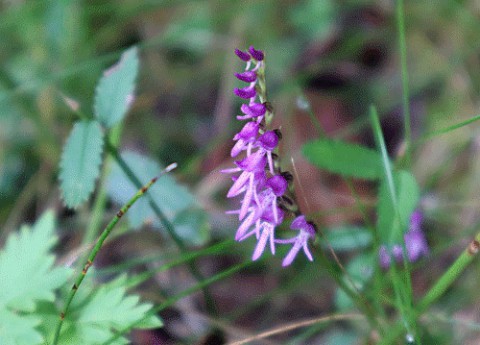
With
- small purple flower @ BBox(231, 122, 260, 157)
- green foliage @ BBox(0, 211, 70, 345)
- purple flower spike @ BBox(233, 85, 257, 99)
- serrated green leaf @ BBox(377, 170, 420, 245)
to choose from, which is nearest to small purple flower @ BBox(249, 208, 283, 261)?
small purple flower @ BBox(231, 122, 260, 157)

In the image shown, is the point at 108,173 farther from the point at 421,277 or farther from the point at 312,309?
the point at 421,277

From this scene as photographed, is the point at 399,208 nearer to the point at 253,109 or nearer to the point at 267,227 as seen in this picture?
the point at 267,227

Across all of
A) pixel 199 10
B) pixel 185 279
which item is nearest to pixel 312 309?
pixel 185 279

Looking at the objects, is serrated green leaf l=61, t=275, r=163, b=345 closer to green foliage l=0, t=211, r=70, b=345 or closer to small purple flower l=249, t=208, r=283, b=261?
green foliage l=0, t=211, r=70, b=345

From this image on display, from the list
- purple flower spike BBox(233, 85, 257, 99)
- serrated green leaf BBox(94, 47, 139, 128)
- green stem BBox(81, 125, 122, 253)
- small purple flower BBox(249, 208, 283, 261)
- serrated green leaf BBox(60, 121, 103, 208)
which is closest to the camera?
purple flower spike BBox(233, 85, 257, 99)

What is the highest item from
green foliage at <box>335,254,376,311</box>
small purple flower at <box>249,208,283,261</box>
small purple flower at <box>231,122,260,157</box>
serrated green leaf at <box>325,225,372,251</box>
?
small purple flower at <box>231,122,260,157</box>

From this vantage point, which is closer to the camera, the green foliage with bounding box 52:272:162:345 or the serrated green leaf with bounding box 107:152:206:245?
the green foliage with bounding box 52:272:162:345

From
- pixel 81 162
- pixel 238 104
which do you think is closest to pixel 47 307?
pixel 81 162
